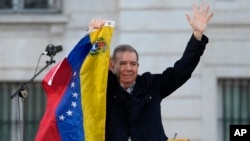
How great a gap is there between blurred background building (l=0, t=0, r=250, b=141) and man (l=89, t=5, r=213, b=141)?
8122 mm

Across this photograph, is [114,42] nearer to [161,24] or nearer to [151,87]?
[161,24]

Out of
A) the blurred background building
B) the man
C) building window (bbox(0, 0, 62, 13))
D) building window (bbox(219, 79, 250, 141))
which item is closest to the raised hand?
the man

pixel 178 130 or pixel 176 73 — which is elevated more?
pixel 176 73

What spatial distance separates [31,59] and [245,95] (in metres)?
2.88

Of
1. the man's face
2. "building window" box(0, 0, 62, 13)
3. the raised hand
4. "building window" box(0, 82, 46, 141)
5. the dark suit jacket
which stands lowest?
"building window" box(0, 82, 46, 141)

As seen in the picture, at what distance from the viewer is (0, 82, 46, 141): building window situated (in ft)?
53.9

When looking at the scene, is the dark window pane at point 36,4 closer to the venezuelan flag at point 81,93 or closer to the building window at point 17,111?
the building window at point 17,111

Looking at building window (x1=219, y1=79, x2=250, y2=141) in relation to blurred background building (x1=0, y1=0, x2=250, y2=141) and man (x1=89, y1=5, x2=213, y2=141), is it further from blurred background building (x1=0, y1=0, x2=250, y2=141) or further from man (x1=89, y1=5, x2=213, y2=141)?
man (x1=89, y1=5, x2=213, y2=141)

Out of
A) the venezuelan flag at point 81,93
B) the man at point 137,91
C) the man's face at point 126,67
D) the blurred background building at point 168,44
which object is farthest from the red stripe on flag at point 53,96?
the blurred background building at point 168,44

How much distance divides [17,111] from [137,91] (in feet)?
→ 29.5

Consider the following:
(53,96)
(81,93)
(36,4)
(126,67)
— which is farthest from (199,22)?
(36,4)

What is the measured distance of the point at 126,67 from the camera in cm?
750

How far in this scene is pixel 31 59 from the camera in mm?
16172

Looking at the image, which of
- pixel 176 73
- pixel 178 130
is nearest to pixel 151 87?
pixel 176 73
